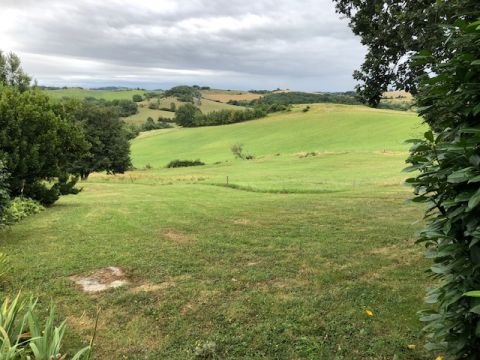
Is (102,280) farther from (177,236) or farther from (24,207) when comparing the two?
(24,207)

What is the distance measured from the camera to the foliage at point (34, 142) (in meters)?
13.1

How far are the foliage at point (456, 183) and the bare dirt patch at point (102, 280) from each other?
210 inches

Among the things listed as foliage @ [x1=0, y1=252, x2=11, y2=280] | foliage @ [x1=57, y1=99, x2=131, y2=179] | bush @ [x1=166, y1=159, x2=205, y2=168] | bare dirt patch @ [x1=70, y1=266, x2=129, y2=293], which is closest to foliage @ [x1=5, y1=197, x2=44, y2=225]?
foliage @ [x1=0, y1=252, x2=11, y2=280]

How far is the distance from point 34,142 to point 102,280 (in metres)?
8.78

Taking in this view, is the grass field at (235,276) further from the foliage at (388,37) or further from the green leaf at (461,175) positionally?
the foliage at (388,37)

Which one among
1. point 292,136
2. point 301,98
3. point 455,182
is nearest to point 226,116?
point 292,136

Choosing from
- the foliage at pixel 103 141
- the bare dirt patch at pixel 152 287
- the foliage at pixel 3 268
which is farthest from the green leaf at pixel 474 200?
the foliage at pixel 103 141

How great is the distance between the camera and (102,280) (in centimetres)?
705

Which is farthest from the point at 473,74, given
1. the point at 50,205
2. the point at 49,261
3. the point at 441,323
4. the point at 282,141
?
the point at 282,141

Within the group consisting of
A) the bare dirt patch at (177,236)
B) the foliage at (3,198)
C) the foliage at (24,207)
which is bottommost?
the foliage at (24,207)

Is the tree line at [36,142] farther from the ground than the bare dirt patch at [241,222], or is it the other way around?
the tree line at [36,142]

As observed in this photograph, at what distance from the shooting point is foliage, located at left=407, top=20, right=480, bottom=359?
2.34m

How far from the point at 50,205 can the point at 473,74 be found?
16183 mm

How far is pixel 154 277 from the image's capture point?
7.12 meters
